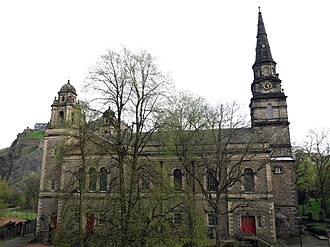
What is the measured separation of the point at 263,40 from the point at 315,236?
79.5 ft

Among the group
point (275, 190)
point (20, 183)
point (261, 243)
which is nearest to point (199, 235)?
point (261, 243)

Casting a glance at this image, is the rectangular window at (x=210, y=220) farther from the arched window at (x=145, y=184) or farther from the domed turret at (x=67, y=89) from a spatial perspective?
the domed turret at (x=67, y=89)

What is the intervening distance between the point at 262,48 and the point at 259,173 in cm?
1658

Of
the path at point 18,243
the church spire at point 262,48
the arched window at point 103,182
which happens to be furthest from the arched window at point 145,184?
the church spire at point 262,48

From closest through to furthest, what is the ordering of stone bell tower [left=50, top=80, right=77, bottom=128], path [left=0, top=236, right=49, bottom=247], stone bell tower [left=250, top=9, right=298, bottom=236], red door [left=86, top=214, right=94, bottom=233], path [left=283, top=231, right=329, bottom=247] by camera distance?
1. red door [left=86, top=214, right=94, bottom=233]
2. path [left=283, top=231, right=329, bottom=247]
3. path [left=0, top=236, right=49, bottom=247]
4. stone bell tower [left=250, top=9, right=298, bottom=236]
5. stone bell tower [left=50, top=80, right=77, bottom=128]

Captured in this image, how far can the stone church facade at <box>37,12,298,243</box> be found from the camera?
2897 centimetres

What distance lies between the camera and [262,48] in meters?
37.2

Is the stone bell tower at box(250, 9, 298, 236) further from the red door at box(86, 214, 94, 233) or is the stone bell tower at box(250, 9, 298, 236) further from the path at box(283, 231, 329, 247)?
the red door at box(86, 214, 94, 233)

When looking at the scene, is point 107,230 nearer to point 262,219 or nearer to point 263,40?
point 262,219

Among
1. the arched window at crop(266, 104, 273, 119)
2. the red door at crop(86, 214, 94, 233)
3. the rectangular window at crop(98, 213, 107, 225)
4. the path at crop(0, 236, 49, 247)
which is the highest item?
the arched window at crop(266, 104, 273, 119)

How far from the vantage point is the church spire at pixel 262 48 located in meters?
36.5

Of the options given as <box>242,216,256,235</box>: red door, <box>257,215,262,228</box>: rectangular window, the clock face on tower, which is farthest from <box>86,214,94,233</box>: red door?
the clock face on tower

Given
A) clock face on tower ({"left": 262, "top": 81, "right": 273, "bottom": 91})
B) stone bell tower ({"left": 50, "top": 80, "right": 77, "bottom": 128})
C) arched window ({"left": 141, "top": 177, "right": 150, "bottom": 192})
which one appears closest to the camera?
arched window ({"left": 141, "top": 177, "right": 150, "bottom": 192})

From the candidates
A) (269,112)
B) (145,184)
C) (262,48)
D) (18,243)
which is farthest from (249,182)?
(18,243)
